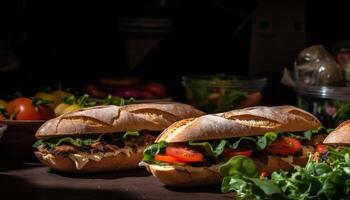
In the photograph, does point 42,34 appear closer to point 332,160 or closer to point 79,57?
point 79,57

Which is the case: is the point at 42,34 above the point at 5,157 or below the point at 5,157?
above

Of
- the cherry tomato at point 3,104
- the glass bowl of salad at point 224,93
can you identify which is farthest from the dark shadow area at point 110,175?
the glass bowl of salad at point 224,93

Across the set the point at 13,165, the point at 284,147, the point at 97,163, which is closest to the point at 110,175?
the point at 97,163

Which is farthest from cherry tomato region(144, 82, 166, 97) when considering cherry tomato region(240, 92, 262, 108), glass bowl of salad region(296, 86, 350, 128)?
glass bowl of salad region(296, 86, 350, 128)

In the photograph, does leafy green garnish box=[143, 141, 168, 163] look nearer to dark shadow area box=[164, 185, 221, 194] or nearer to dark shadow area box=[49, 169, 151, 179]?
dark shadow area box=[164, 185, 221, 194]

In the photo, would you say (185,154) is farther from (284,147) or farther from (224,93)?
(224,93)

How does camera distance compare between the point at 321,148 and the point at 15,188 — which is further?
the point at 321,148

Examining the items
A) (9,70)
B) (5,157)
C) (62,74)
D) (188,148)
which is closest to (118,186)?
(188,148)
